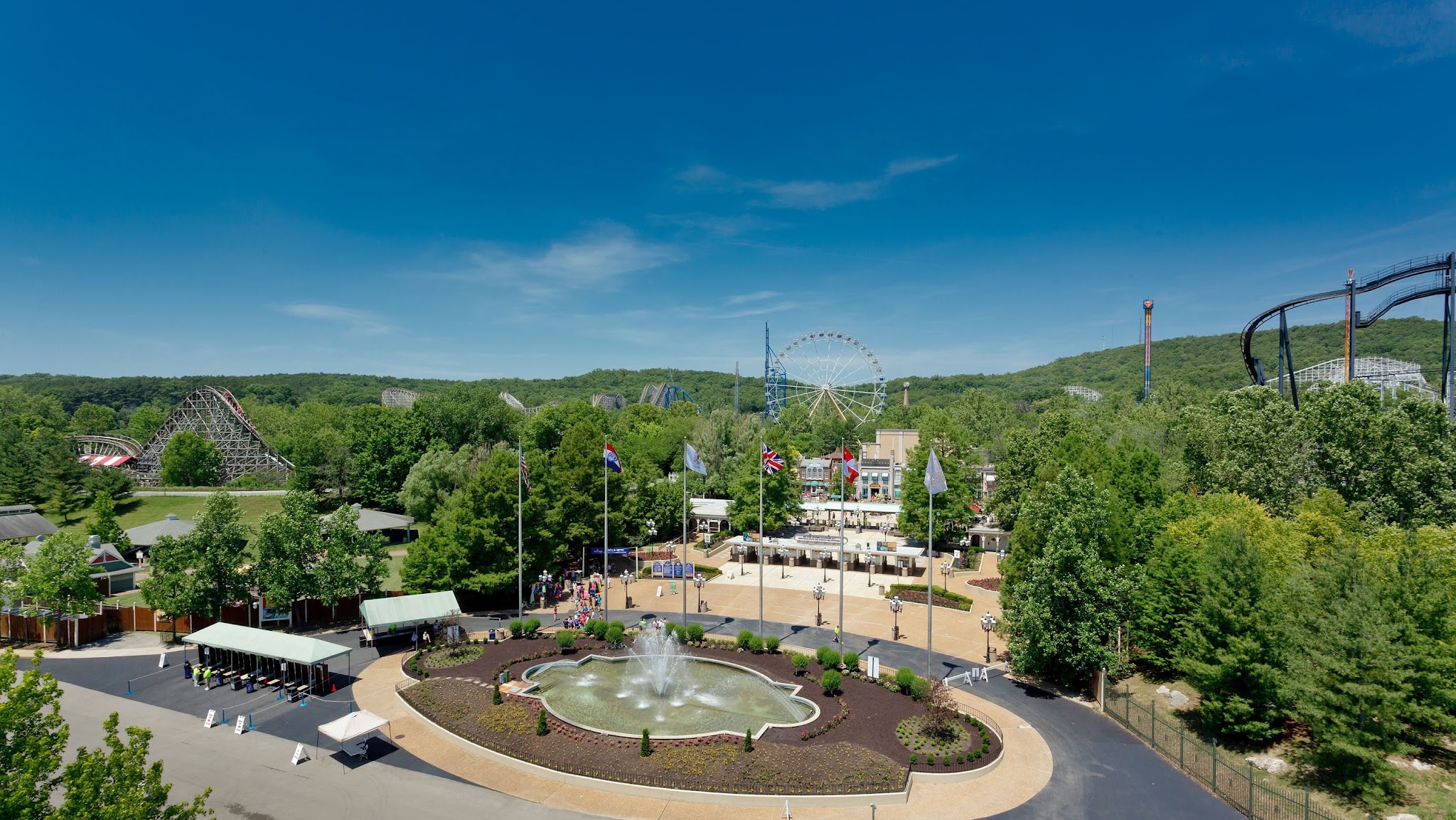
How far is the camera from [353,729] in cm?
2303

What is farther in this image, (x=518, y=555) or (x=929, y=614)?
(x=518, y=555)

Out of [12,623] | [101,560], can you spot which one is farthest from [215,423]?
[12,623]

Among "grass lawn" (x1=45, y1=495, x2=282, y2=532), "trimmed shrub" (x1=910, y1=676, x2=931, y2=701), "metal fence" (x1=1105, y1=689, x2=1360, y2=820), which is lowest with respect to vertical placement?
"metal fence" (x1=1105, y1=689, x2=1360, y2=820)

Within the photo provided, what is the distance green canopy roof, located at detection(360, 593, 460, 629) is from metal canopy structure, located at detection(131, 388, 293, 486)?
6672 cm

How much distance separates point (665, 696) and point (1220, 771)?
20.5 m

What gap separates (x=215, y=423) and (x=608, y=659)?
87.2 metres

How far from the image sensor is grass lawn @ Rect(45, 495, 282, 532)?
2738 inches

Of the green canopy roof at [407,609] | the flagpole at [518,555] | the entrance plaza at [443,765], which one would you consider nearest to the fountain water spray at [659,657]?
the entrance plaza at [443,765]

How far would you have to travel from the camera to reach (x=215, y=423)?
91438 millimetres

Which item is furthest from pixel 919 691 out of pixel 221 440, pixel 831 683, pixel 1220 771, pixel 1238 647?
pixel 221 440

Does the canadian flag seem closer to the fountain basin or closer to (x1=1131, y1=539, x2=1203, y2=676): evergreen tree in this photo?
the fountain basin

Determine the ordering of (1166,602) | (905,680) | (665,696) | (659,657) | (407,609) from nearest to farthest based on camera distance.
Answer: (905,680) → (665,696) → (1166,602) → (659,657) → (407,609)

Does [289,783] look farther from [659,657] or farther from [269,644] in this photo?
[659,657]

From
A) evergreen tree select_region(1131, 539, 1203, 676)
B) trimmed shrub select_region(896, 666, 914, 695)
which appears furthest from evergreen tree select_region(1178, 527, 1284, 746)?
trimmed shrub select_region(896, 666, 914, 695)
